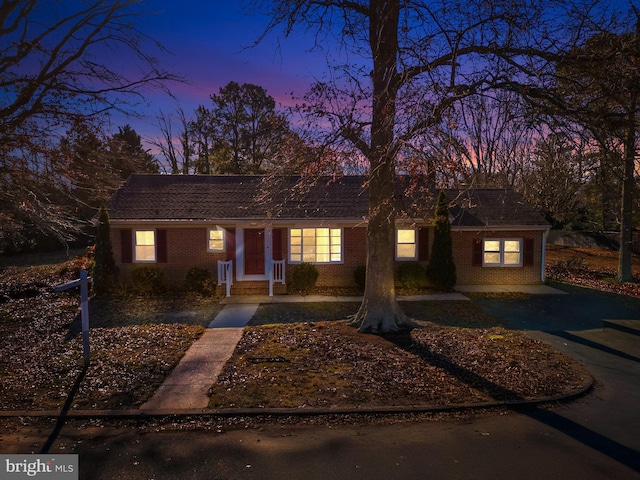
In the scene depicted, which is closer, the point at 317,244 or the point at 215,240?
the point at 215,240

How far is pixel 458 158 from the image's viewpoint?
23.6ft

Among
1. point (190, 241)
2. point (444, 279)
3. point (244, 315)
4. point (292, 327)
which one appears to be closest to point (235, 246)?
point (190, 241)

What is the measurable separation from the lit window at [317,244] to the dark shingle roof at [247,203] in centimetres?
68

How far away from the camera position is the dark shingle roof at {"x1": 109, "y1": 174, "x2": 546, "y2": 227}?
16.2 metres

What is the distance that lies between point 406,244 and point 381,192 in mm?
7452

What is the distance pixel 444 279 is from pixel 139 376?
11.5 m

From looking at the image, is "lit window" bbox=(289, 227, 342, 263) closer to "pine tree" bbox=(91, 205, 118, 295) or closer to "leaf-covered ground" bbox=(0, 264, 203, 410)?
"leaf-covered ground" bbox=(0, 264, 203, 410)

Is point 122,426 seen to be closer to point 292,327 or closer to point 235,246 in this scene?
point 292,327

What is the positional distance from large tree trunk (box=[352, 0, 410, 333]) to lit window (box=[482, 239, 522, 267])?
8392mm

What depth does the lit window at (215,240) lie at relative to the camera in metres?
16.2

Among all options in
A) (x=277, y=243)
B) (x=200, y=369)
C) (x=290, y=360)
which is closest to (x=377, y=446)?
(x=290, y=360)

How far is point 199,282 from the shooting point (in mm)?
15289

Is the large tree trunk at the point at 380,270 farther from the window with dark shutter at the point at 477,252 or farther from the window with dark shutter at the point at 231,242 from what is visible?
the window with dark shutter at the point at 477,252

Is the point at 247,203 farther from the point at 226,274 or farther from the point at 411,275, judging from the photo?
the point at 411,275
